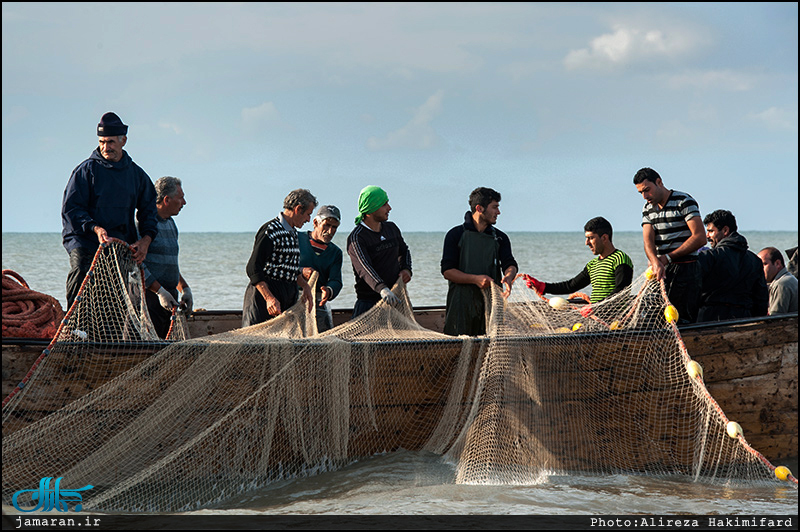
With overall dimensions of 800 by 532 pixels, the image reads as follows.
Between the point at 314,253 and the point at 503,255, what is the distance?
162 centimetres

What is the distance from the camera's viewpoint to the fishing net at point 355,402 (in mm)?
4656

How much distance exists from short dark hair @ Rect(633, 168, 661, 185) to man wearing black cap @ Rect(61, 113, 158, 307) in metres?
3.66

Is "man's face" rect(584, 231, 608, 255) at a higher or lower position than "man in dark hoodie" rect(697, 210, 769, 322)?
higher

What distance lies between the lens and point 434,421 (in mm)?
5285

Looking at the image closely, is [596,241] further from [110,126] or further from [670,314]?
[110,126]

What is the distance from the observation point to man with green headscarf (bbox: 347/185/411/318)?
553cm

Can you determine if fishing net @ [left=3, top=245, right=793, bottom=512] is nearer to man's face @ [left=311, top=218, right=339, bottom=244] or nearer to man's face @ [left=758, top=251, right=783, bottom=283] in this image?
man's face @ [left=311, top=218, right=339, bottom=244]

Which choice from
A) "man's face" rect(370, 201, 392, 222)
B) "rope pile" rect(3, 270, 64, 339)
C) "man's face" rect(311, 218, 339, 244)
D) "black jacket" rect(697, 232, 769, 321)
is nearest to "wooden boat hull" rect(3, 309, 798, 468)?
"black jacket" rect(697, 232, 769, 321)

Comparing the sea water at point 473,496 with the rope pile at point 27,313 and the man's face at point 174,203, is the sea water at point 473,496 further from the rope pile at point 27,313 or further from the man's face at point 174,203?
the man's face at point 174,203

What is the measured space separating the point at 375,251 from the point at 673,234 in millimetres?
2257

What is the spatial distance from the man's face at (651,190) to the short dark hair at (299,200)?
2.48 m

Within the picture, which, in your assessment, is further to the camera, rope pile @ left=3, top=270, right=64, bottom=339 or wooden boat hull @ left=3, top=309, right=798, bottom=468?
wooden boat hull @ left=3, top=309, right=798, bottom=468

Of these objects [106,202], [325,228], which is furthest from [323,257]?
[106,202]

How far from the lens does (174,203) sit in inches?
244
